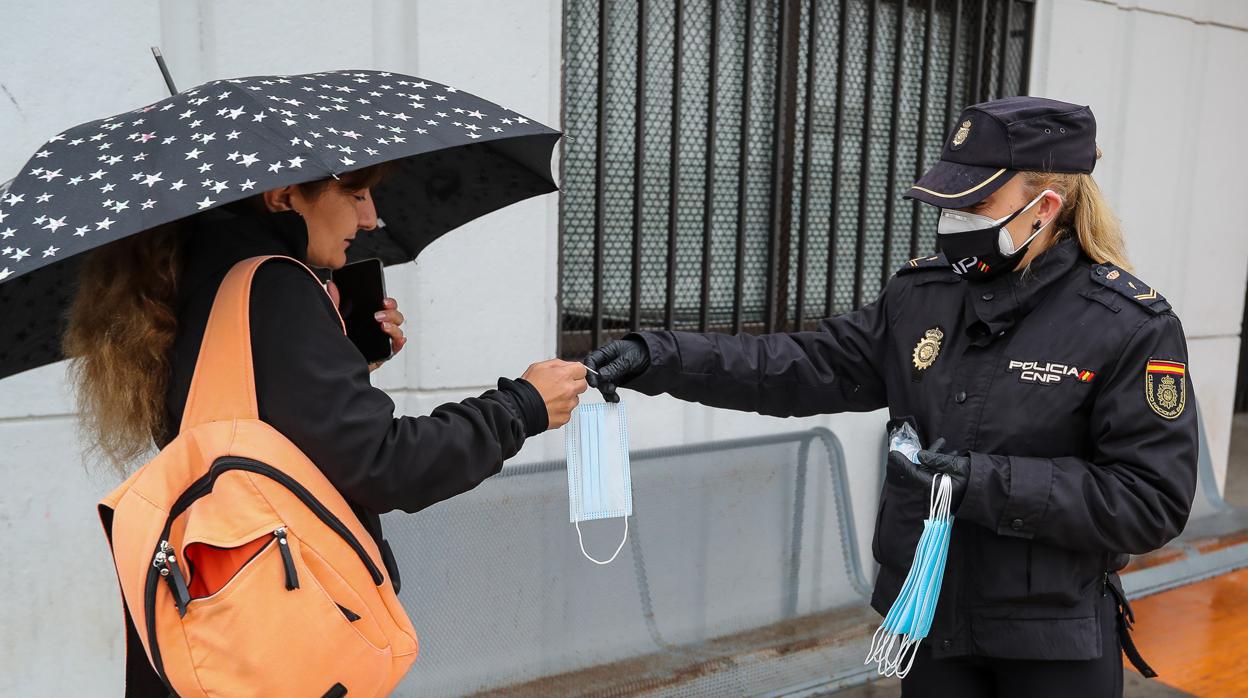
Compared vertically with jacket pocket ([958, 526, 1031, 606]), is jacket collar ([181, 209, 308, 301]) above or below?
above

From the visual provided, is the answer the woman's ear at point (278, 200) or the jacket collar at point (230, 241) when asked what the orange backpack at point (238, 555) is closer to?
the jacket collar at point (230, 241)

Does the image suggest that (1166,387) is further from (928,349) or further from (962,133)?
(962,133)

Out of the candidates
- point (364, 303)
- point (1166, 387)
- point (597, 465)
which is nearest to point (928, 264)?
point (1166, 387)

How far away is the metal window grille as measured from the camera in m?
4.12

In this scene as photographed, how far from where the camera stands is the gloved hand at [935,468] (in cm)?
198

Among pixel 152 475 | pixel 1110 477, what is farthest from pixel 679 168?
pixel 152 475

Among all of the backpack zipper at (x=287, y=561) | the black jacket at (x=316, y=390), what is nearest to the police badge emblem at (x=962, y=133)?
the black jacket at (x=316, y=390)

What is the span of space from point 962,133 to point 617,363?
0.91m

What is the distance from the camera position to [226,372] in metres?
1.65

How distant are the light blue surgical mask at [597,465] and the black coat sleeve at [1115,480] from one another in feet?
2.53

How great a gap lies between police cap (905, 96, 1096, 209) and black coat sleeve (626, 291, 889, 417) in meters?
0.48

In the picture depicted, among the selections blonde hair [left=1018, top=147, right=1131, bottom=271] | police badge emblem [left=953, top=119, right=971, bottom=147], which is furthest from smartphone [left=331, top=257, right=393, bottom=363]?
blonde hair [left=1018, top=147, right=1131, bottom=271]

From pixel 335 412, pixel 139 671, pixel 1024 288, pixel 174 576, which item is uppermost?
pixel 1024 288

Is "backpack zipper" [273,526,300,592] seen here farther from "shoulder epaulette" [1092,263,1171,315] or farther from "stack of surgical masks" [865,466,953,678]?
"shoulder epaulette" [1092,263,1171,315]
